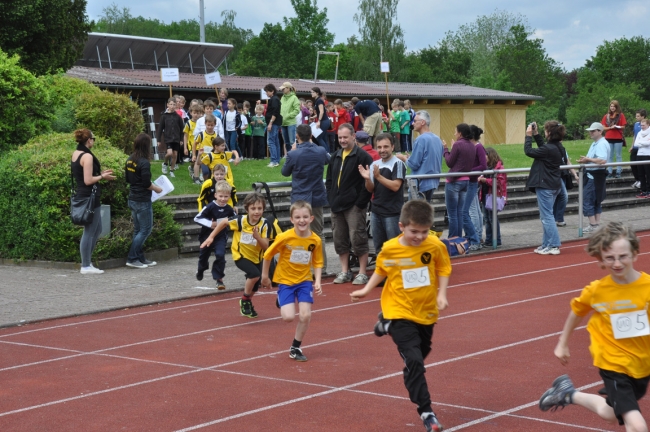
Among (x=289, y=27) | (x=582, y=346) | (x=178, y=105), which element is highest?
(x=289, y=27)

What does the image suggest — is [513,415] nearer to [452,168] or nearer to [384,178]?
[384,178]

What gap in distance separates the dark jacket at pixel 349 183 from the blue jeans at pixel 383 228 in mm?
291

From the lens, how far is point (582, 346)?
27.5ft

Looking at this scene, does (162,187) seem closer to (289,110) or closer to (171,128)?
(171,128)

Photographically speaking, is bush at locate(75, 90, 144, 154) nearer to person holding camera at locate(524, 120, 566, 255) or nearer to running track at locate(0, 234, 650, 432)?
running track at locate(0, 234, 650, 432)

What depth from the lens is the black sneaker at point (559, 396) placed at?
216 inches

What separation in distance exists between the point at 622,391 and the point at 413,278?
1.67 metres

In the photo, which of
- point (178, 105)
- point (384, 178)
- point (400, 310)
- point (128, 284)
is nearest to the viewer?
point (400, 310)

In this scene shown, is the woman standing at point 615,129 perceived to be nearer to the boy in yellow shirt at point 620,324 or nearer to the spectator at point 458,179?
the spectator at point 458,179

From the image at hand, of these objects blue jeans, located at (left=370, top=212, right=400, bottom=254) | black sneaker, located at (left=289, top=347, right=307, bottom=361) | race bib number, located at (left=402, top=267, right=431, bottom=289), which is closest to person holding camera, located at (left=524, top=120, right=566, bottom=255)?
blue jeans, located at (left=370, top=212, right=400, bottom=254)

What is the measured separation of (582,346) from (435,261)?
2.68 meters

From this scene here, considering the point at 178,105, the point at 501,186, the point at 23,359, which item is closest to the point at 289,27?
the point at 178,105

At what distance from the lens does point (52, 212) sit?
48.4ft

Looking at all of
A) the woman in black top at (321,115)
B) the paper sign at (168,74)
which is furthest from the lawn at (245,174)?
the paper sign at (168,74)
